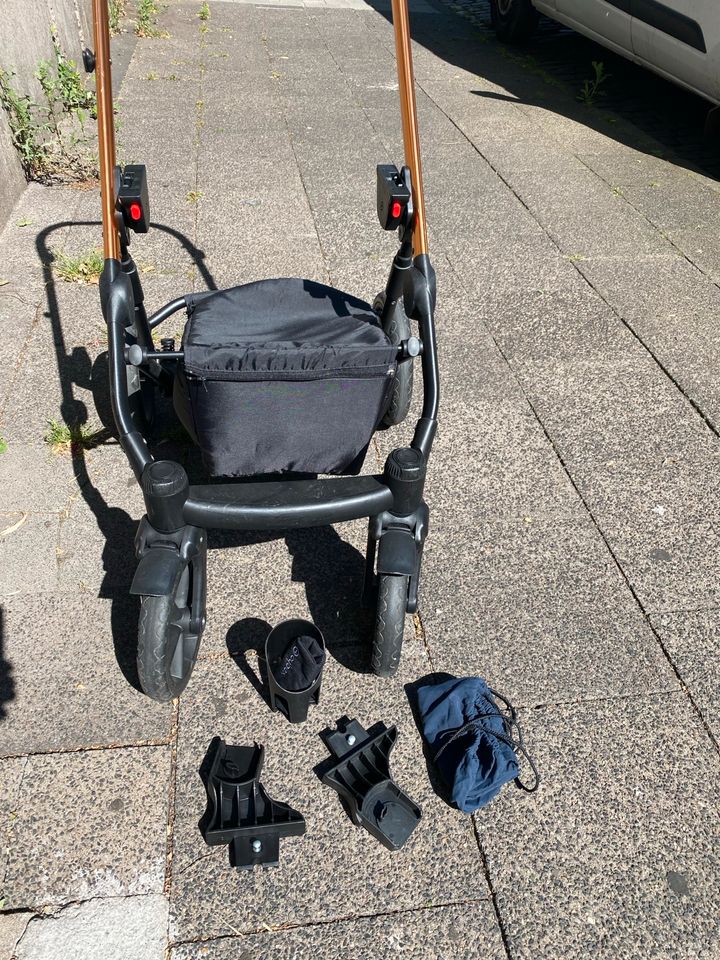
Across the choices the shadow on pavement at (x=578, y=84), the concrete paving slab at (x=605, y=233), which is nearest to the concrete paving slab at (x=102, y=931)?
the concrete paving slab at (x=605, y=233)

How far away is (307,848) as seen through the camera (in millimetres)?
2156

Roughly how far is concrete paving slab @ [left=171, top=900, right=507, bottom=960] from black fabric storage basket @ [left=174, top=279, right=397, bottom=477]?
1.23 metres

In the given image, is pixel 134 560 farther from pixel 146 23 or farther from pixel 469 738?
pixel 146 23

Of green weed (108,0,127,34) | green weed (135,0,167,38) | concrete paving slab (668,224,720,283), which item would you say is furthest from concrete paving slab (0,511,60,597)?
green weed (135,0,167,38)

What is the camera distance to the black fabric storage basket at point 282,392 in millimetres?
2316

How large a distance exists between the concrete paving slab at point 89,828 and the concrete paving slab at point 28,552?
693mm

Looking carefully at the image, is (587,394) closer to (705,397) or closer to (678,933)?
(705,397)

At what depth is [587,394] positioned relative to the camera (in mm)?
3883

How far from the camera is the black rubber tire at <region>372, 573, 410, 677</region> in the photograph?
236 cm

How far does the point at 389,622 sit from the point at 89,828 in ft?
3.17

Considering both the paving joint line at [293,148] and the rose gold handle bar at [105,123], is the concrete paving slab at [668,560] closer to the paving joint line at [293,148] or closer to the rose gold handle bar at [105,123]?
the rose gold handle bar at [105,123]

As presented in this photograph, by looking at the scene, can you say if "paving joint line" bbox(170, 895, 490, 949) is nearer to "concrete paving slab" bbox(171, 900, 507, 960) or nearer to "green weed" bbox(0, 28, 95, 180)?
"concrete paving slab" bbox(171, 900, 507, 960)

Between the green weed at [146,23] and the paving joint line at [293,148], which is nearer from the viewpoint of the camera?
the paving joint line at [293,148]

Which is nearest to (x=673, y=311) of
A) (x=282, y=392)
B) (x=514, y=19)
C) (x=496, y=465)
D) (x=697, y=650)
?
(x=496, y=465)
